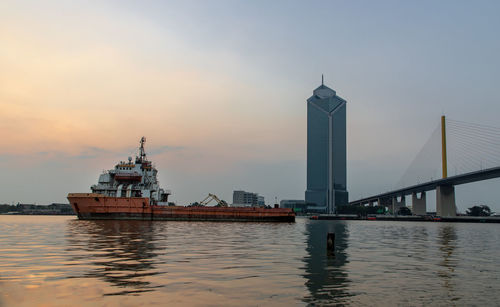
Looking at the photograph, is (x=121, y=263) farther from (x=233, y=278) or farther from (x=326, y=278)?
(x=326, y=278)

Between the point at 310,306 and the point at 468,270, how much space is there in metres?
10.7

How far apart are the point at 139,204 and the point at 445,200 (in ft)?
335

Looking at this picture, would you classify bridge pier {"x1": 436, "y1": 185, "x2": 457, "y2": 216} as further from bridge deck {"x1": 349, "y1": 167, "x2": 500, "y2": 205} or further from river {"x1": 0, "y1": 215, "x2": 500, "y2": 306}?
river {"x1": 0, "y1": 215, "x2": 500, "y2": 306}

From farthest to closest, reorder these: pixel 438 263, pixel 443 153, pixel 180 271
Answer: pixel 443 153, pixel 438 263, pixel 180 271

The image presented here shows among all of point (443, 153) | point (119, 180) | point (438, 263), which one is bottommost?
point (438, 263)

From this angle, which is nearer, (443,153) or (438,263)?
(438,263)

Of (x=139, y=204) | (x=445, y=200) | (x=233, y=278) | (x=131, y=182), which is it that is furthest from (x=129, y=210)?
(x=445, y=200)

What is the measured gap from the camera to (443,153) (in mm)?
128000

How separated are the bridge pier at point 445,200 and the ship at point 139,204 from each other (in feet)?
237

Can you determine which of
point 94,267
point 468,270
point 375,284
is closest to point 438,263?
point 468,270

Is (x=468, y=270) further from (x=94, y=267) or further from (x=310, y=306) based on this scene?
(x=94, y=267)

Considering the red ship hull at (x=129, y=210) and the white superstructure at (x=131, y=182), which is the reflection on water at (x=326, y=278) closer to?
the red ship hull at (x=129, y=210)

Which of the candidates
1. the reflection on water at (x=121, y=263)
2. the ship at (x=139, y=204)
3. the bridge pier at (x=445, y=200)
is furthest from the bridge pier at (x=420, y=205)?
the reflection on water at (x=121, y=263)

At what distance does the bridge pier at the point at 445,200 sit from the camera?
12306cm
